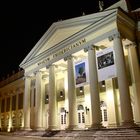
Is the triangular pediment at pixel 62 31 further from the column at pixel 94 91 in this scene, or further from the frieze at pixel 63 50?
the column at pixel 94 91

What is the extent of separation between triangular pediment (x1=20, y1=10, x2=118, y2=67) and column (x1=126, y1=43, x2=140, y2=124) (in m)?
3.78

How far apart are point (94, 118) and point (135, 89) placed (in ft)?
13.8

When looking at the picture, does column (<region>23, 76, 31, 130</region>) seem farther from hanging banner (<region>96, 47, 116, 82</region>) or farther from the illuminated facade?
hanging banner (<region>96, 47, 116, 82</region>)

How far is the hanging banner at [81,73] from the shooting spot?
1981 centimetres

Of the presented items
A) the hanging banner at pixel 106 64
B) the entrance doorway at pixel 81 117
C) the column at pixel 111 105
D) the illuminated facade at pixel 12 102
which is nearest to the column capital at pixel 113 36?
the hanging banner at pixel 106 64

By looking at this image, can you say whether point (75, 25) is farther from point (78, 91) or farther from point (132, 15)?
point (78, 91)

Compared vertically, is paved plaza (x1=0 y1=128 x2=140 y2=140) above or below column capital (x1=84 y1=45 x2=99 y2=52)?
below

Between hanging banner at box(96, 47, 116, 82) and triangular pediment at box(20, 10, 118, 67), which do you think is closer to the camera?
hanging banner at box(96, 47, 116, 82)

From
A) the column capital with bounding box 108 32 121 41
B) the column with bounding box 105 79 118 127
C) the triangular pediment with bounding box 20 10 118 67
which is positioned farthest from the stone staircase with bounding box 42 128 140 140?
the triangular pediment with bounding box 20 10 118 67

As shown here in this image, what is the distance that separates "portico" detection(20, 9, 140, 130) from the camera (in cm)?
1717

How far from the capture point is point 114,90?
2055 cm

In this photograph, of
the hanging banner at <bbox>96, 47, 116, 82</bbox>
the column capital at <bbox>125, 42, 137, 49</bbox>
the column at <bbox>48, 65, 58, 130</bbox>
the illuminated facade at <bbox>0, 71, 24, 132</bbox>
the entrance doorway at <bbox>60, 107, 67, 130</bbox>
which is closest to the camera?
the hanging banner at <bbox>96, 47, 116, 82</bbox>

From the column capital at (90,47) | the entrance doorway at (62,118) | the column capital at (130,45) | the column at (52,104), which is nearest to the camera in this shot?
the column capital at (130,45)

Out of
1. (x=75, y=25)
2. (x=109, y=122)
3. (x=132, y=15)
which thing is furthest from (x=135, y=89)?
(x=75, y=25)
